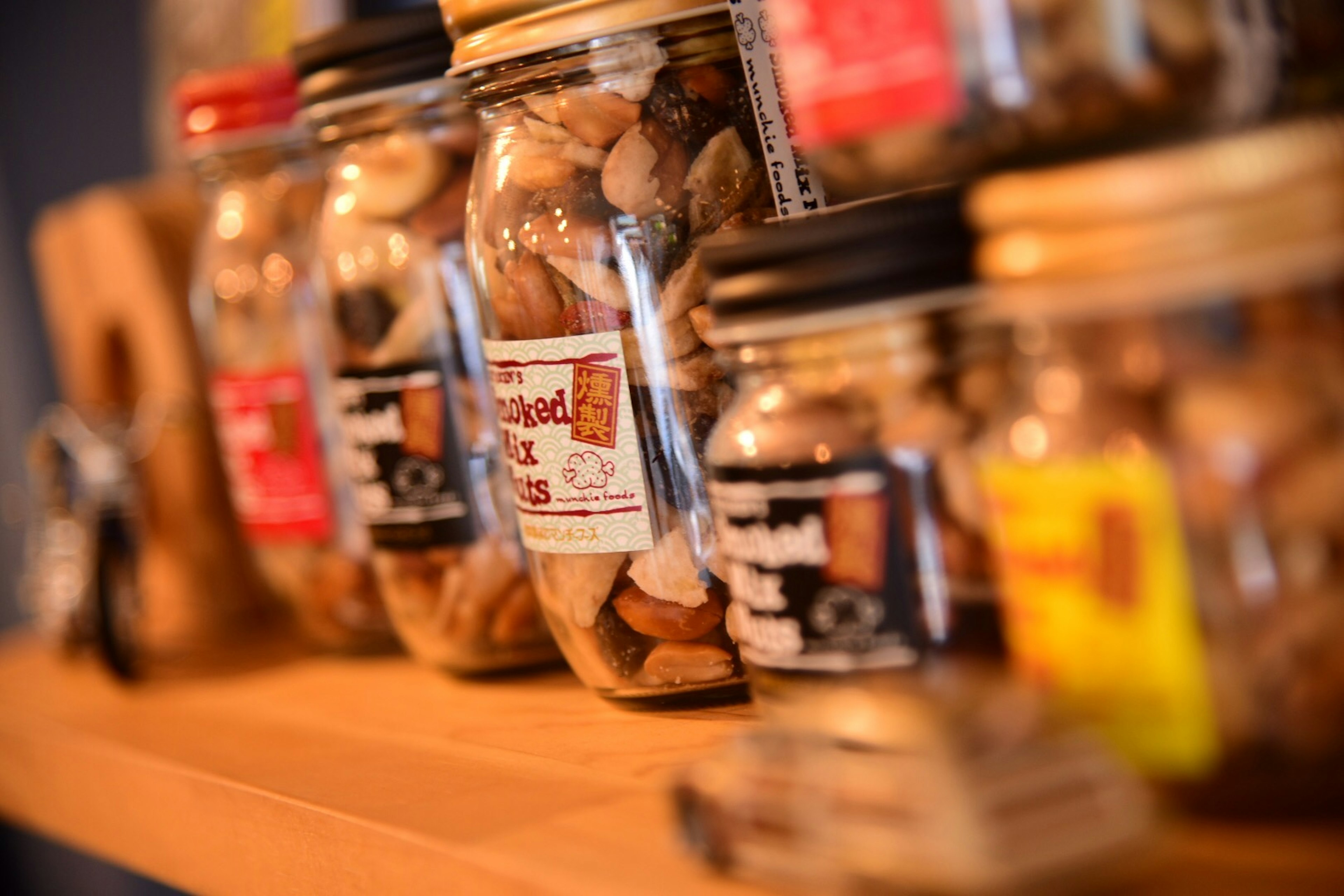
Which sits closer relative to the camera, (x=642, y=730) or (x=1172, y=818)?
(x=1172, y=818)

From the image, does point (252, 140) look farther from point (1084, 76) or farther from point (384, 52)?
point (1084, 76)

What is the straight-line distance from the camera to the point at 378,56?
798 mm

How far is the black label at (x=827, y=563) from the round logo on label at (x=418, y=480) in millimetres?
316

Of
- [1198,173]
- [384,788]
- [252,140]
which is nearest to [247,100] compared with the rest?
[252,140]

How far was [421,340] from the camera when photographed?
2.60 feet

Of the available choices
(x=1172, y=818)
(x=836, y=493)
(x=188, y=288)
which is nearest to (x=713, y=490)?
(x=836, y=493)

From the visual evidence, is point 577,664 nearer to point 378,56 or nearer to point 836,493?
point 836,493

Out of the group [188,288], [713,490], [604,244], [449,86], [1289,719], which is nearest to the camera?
[1289,719]

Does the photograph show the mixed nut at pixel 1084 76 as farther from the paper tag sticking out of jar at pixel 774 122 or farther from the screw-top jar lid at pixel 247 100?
the screw-top jar lid at pixel 247 100

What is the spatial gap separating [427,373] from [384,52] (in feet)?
0.60

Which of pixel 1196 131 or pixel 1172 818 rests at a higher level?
pixel 1196 131

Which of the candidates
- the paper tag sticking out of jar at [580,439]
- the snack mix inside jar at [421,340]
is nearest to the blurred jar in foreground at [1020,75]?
the paper tag sticking out of jar at [580,439]

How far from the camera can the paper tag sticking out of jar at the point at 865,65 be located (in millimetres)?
427

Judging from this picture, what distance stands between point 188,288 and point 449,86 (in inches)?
19.7
